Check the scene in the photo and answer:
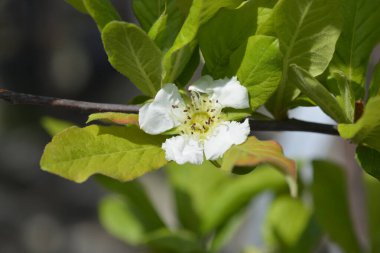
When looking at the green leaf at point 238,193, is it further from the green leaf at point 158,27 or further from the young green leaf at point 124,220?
the green leaf at point 158,27

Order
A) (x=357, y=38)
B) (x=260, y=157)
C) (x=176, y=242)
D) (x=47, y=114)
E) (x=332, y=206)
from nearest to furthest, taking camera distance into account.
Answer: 1. (x=260, y=157)
2. (x=357, y=38)
3. (x=176, y=242)
4. (x=332, y=206)
5. (x=47, y=114)

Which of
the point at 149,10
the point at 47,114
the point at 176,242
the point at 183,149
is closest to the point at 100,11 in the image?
the point at 149,10

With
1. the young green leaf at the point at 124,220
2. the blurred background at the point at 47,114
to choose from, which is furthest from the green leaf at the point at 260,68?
the blurred background at the point at 47,114

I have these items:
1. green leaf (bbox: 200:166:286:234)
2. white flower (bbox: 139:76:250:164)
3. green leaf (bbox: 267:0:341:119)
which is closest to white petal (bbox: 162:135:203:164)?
white flower (bbox: 139:76:250:164)

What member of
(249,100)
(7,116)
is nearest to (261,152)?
(249,100)

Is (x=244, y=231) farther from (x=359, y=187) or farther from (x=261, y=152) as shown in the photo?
(x=261, y=152)

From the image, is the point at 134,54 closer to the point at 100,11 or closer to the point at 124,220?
the point at 100,11
